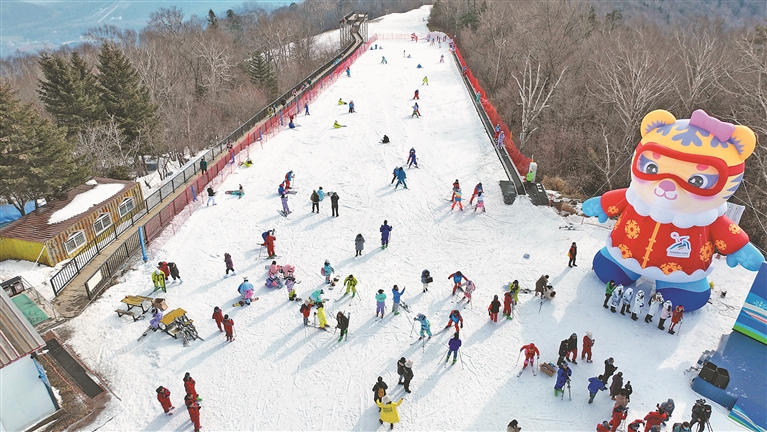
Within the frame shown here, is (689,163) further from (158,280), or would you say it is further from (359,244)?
(158,280)

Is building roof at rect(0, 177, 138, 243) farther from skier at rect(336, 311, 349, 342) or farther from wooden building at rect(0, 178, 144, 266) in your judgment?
skier at rect(336, 311, 349, 342)

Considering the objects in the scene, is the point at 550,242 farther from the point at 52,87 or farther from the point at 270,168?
the point at 52,87

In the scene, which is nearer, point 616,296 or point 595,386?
point 595,386

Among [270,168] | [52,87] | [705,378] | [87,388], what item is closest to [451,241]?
[705,378]

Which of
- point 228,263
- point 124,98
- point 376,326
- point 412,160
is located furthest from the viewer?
point 124,98

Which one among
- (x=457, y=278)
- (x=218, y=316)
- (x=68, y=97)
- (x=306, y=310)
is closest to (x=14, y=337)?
(x=218, y=316)

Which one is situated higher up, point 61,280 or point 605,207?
point 605,207

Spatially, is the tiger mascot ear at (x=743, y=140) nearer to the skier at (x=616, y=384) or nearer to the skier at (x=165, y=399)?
the skier at (x=616, y=384)
